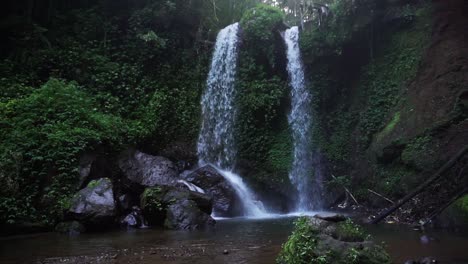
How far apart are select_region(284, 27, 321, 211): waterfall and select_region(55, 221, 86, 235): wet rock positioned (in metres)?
7.68

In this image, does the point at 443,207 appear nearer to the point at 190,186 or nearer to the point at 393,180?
the point at 393,180

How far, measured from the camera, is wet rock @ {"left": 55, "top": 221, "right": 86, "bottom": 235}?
375 inches

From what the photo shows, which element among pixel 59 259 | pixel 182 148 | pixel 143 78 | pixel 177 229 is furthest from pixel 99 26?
pixel 59 259

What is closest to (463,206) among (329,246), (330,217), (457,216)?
(457,216)

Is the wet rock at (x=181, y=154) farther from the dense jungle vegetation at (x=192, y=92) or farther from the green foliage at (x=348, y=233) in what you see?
the green foliage at (x=348, y=233)

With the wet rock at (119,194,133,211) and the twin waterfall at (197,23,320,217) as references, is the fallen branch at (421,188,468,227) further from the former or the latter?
the wet rock at (119,194,133,211)

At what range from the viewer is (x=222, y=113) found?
1667 centimetres

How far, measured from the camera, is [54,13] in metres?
17.5

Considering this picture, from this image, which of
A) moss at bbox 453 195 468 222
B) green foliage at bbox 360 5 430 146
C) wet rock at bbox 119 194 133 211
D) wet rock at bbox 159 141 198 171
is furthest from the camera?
wet rock at bbox 159 141 198 171

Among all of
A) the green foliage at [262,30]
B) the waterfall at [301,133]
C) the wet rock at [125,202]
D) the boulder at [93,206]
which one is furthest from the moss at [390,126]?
the boulder at [93,206]

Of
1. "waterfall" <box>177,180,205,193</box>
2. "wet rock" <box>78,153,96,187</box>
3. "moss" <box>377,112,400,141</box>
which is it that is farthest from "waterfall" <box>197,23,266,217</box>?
"wet rock" <box>78,153,96,187</box>

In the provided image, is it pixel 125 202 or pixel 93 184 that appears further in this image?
pixel 125 202

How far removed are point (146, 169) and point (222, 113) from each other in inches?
206

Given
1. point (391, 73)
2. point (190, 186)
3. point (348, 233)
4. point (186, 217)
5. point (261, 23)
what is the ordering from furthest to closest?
point (261, 23) < point (391, 73) < point (190, 186) < point (186, 217) < point (348, 233)
